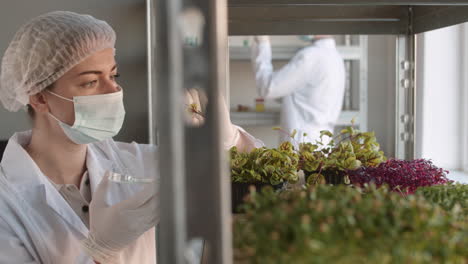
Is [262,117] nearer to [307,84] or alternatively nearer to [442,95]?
[307,84]

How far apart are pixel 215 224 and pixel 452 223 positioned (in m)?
0.24

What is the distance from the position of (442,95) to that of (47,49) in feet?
8.78

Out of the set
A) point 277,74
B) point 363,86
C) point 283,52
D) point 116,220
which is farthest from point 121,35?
point 363,86

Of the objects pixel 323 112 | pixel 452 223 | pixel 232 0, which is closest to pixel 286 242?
pixel 452 223

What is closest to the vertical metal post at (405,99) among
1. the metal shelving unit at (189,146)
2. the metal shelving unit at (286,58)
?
the metal shelving unit at (189,146)

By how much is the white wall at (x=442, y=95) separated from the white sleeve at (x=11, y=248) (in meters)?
2.47

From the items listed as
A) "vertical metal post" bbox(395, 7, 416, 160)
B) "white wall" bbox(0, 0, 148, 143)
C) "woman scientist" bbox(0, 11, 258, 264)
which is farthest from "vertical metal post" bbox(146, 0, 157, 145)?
"vertical metal post" bbox(395, 7, 416, 160)

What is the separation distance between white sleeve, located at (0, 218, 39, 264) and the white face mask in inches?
10.9

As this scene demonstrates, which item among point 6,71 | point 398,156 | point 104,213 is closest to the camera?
point 104,213

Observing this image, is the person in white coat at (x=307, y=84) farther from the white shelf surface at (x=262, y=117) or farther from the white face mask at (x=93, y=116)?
the white face mask at (x=93, y=116)

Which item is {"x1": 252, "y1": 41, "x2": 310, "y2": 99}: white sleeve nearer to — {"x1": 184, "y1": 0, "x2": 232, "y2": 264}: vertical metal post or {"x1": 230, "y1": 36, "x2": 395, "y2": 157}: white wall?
{"x1": 230, "y1": 36, "x2": 395, "y2": 157}: white wall

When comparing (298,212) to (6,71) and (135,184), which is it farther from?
(6,71)

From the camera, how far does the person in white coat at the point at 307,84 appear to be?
3160mm

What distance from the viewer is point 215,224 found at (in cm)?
47
